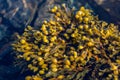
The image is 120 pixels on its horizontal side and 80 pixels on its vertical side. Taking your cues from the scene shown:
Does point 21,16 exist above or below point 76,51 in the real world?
above

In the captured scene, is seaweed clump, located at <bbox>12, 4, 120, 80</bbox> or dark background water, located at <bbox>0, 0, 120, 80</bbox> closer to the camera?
seaweed clump, located at <bbox>12, 4, 120, 80</bbox>

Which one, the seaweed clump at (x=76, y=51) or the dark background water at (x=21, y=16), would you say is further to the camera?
the dark background water at (x=21, y=16)

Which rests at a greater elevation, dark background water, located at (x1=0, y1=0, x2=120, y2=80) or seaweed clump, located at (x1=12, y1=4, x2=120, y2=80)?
dark background water, located at (x1=0, y1=0, x2=120, y2=80)

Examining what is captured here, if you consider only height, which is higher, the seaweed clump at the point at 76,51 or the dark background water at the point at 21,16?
the dark background water at the point at 21,16

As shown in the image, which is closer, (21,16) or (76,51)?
(76,51)
